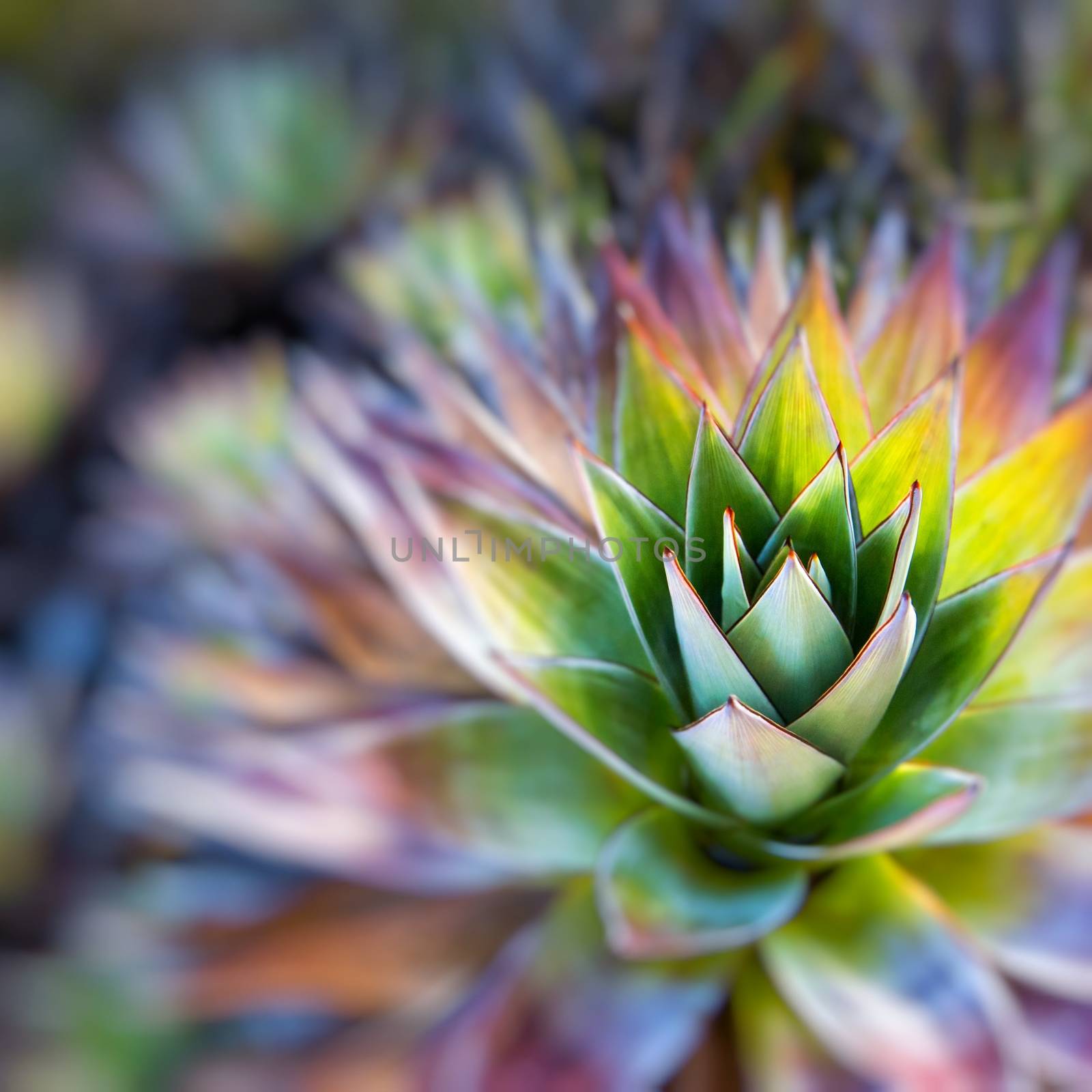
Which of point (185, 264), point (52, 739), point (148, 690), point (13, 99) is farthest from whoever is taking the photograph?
point (13, 99)

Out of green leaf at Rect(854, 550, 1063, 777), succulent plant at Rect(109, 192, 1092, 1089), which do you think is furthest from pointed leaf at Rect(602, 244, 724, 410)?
green leaf at Rect(854, 550, 1063, 777)

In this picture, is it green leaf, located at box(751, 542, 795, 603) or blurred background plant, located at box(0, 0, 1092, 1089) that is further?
blurred background plant, located at box(0, 0, 1092, 1089)

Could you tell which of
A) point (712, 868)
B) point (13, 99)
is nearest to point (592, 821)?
point (712, 868)

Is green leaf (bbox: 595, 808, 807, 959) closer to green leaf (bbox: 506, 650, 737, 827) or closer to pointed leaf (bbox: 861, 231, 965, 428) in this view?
green leaf (bbox: 506, 650, 737, 827)

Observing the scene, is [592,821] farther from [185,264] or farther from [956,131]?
[185,264]

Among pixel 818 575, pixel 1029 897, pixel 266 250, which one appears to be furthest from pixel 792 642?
pixel 266 250

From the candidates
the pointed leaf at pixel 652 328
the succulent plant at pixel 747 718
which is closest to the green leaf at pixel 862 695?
the succulent plant at pixel 747 718
